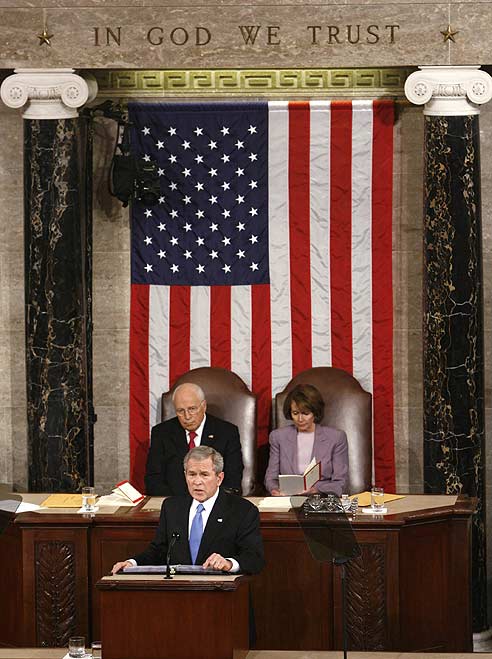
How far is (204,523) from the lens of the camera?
22.0 feet

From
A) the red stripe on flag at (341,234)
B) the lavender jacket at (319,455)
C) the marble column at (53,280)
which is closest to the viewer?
the lavender jacket at (319,455)

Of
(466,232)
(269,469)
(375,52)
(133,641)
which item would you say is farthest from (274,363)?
(133,641)

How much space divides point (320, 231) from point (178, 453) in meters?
2.34

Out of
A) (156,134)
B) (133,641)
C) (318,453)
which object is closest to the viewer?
(133,641)

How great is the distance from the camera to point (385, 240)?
34.1ft

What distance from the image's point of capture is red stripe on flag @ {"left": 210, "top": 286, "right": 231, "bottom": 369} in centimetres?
1048

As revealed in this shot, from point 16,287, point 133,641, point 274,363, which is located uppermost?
point 16,287

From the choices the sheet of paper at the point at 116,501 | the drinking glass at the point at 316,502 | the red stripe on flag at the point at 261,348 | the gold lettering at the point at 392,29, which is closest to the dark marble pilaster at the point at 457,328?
the gold lettering at the point at 392,29

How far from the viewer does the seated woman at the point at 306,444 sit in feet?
30.3

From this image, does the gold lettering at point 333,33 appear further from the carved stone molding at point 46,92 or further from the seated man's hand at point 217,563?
the seated man's hand at point 217,563

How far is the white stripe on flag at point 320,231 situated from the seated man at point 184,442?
4.68 feet

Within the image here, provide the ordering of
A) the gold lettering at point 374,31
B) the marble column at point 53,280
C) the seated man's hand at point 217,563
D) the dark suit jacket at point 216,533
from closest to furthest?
the seated man's hand at point 217,563 < the dark suit jacket at point 216,533 < the gold lettering at point 374,31 < the marble column at point 53,280

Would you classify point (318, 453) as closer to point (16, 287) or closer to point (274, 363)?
point (274, 363)

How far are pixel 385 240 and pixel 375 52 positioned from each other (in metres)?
1.58
